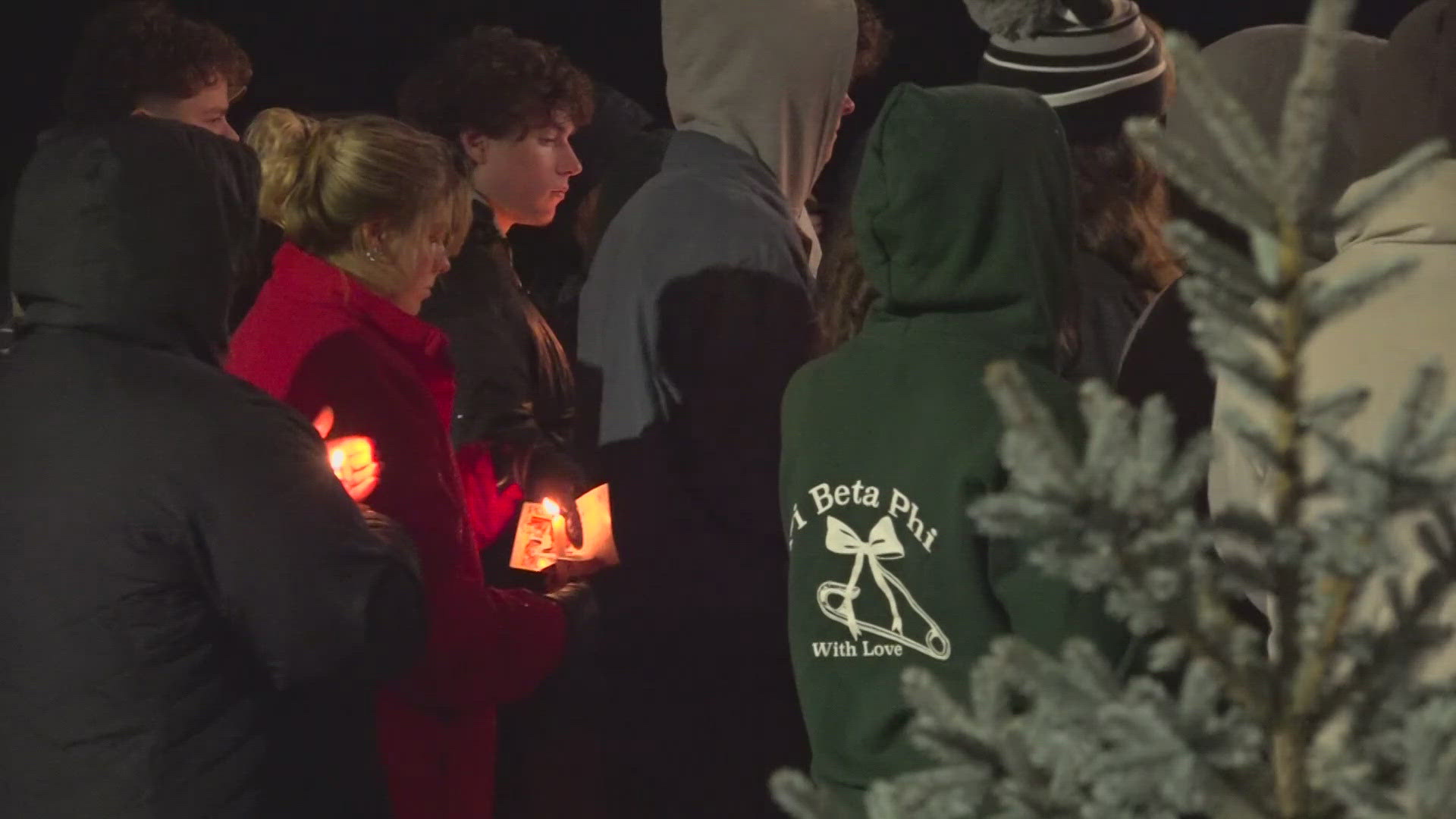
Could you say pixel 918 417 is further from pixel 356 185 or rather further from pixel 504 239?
pixel 504 239

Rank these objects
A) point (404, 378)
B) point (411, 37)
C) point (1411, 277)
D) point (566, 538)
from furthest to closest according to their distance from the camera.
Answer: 1. point (411, 37)
2. point (566, 538)
3. point (404, 378)
4. point (1411, 277)

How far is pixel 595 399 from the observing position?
279 cm

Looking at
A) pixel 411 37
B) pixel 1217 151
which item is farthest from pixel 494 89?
pixel 411 37

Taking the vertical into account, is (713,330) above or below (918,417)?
below

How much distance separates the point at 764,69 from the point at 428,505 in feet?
3.19

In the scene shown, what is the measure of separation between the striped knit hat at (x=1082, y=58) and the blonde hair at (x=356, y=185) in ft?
2.94

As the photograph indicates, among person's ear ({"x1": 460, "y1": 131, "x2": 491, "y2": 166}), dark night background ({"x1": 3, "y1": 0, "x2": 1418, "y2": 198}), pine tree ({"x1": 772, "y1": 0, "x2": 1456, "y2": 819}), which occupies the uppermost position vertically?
pine tree ({"x1": 772, "y1": 0, "x2": 1456, "y2": 819})

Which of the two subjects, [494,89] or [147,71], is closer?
[494,89]

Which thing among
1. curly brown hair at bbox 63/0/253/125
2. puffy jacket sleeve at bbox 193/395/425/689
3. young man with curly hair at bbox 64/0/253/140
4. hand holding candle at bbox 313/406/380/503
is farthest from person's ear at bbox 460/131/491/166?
puffy jacket sleeve at bbox 193/395/425/689

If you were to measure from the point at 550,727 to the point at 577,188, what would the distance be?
183 cm

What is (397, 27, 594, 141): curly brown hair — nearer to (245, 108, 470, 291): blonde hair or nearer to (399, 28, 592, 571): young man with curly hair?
(399, 28, 592, 571): young man with curly hair

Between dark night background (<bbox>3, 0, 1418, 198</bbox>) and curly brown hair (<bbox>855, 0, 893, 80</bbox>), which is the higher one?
curly brown hair (<bbox>855, 0, 893, 80</bbox>)

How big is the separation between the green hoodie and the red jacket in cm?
61

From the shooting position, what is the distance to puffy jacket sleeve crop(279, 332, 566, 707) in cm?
226
